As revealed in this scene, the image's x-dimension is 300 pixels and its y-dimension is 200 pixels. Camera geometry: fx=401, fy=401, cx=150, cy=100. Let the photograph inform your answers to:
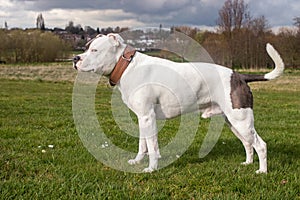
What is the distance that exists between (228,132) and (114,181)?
4.81 m

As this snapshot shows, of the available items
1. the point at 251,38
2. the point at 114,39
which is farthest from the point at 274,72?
the point at 251,38

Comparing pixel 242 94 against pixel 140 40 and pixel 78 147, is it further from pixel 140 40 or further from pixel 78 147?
pixel 78 147

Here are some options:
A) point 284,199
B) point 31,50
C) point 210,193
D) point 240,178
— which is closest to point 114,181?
point 210,193

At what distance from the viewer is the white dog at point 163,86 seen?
18.6 feet

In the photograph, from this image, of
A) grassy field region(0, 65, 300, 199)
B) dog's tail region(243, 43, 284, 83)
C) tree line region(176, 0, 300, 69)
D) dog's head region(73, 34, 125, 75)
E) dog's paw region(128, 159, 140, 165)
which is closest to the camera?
grassy field region(0, 65, 300, 199)

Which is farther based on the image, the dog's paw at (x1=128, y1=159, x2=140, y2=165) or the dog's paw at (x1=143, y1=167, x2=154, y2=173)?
the dog's paw at (x1=128, y1=159, x2=140, y2=165)

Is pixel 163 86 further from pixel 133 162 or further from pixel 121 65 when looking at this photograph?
pixel 133 162

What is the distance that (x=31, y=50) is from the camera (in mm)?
51375

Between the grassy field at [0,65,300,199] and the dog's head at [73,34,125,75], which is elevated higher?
the dog's head at [73,34,125,75]

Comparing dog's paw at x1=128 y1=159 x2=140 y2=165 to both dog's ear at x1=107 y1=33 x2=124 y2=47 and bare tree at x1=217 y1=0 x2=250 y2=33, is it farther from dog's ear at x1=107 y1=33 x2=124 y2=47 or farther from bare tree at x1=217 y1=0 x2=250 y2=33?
bare tree at x1=217 y1=0 x2=250 y2=33

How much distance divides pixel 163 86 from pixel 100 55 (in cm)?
100

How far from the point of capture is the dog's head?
18.5ft

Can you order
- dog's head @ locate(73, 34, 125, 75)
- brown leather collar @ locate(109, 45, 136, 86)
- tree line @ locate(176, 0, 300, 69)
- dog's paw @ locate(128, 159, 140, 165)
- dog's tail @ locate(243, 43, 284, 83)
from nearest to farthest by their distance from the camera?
dog's head @ locate(73, 34, 125, 75)
brown leather collar @ locate(109, 45, 136, 86)
dog's tail @ locate(243, 43, 284, 83)
dog's paw @ locate(128, 159, 140, 165)
tree line @ locate(176, 0, 300, 69)

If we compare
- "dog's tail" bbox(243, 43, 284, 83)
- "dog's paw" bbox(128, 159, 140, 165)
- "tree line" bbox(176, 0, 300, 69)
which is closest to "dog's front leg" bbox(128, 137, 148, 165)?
"dog's paw" bbox(128, 159, 140, 165)
